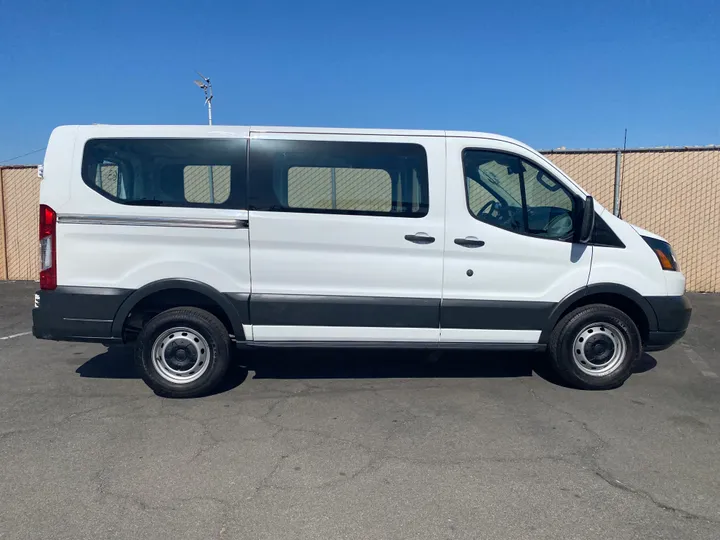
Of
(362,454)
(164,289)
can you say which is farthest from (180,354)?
(362,454)

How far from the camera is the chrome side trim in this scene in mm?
4578

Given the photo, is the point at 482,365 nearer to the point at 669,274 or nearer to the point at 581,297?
the point at 581,297

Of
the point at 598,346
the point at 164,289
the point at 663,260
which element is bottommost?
the point at 598,346

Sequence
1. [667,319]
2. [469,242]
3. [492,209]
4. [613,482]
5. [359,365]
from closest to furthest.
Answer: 1. [613,482]
2. [469,242]
3. [492,209]
4. [667,319]
5. [359,365]

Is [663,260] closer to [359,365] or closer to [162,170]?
[359,365]

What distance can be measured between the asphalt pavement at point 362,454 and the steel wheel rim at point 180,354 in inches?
9.6

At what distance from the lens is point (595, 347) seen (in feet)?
16.3

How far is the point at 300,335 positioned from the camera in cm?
480

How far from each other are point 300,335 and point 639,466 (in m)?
2.70

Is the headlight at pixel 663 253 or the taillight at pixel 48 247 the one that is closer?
the taillight at pixel 48 247

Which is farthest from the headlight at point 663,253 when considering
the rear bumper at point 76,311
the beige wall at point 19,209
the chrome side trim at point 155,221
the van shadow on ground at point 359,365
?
the beige wall at point 19,209

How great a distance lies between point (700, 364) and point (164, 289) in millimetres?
5471

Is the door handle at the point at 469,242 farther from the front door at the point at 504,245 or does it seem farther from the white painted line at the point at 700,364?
the white painted line at the point at 700,364

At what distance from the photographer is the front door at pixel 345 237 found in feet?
15.2
